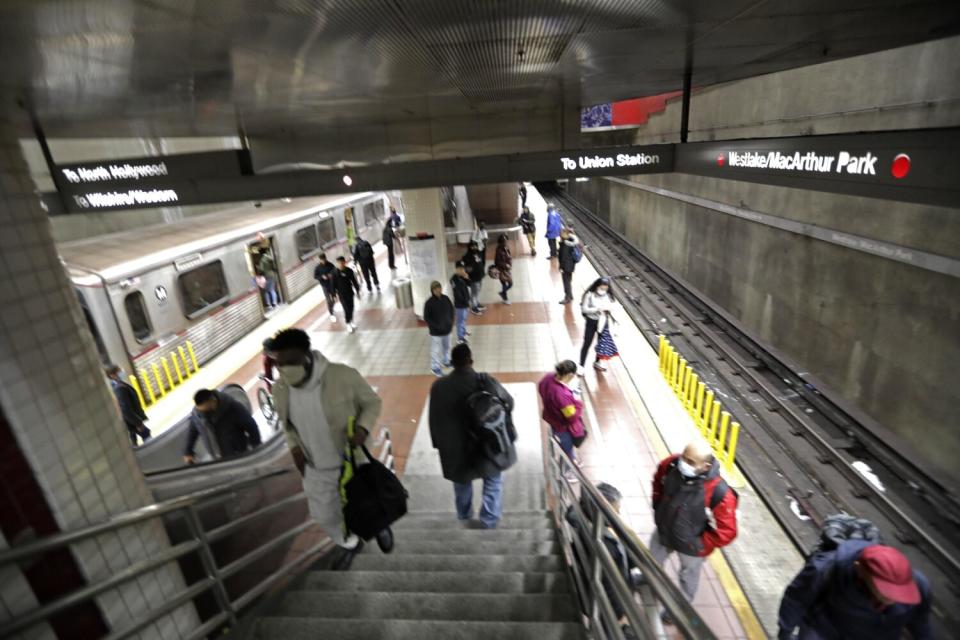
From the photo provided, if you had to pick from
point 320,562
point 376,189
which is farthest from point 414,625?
point 376,189

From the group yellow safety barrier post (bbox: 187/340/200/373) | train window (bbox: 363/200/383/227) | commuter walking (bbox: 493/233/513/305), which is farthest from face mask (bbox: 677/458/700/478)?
train window (bbox: 363/200/383/227)

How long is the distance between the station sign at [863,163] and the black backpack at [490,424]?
2535 mm

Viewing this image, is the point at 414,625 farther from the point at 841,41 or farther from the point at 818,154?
the point at 841,41

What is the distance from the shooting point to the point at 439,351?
8195 millimetres

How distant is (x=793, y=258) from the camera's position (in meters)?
9.22

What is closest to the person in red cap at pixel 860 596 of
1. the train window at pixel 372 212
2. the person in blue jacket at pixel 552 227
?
the person in blue jacket at pixel 552 227

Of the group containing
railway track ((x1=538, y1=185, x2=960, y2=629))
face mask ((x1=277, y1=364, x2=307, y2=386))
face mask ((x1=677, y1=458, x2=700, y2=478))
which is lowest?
railway track ((x1=538, y1=185, x2=960, y2=629))

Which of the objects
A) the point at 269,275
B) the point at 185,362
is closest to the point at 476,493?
the point at 185,362

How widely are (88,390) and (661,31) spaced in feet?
13.5

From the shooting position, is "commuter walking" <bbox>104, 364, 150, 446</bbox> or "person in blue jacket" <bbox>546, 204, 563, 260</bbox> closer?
"commuter walking" <bbox>104, 364, 150, 446</bbox>

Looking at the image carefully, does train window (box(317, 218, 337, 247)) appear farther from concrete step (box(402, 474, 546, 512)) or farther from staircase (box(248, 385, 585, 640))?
staircase (box(248, 385, 585, 640))

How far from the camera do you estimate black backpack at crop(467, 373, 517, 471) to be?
368cm

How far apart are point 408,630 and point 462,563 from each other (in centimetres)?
95

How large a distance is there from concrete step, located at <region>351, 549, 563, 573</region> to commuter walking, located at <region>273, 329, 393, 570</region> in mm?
482
